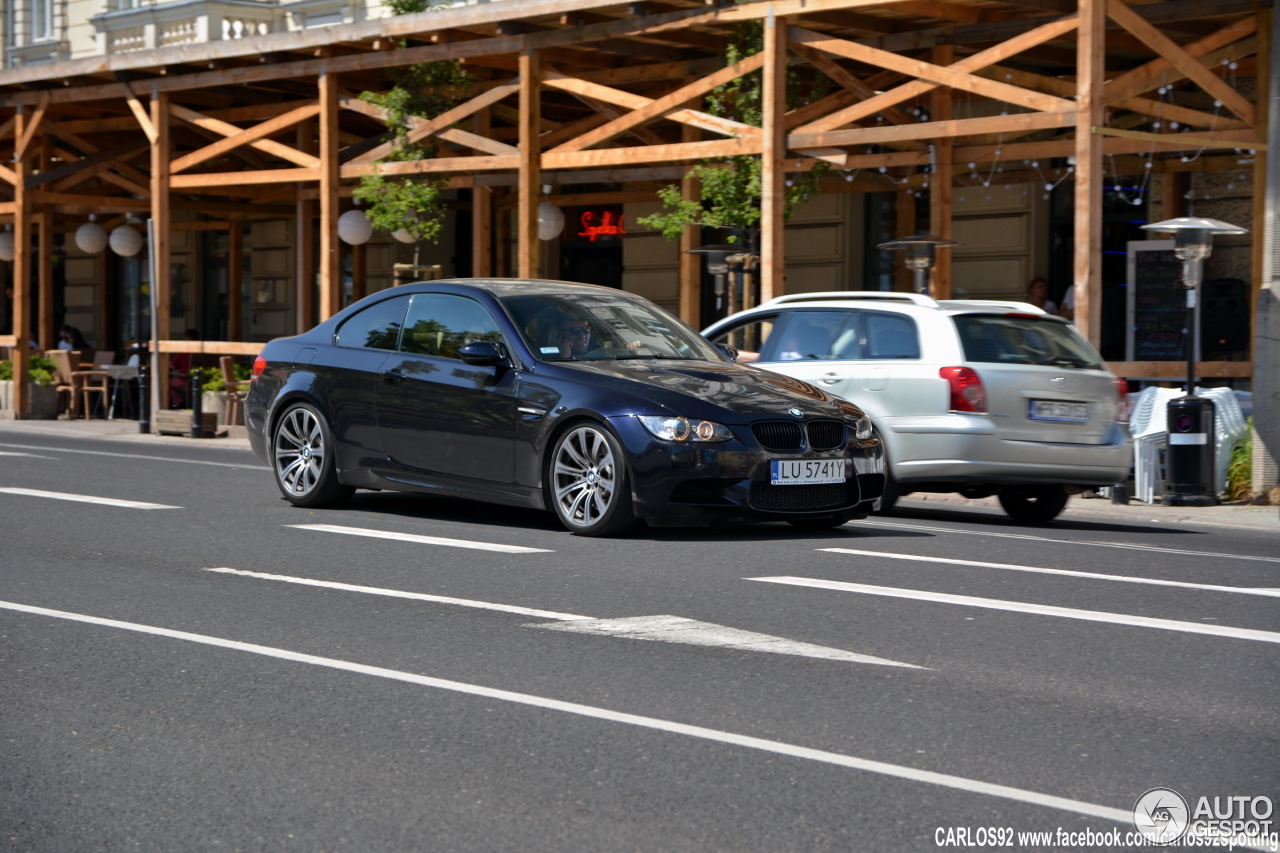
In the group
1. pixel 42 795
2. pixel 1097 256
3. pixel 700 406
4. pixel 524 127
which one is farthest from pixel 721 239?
pixel 42 795

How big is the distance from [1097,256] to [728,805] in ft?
36.1

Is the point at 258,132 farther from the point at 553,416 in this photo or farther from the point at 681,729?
the point at 681,729

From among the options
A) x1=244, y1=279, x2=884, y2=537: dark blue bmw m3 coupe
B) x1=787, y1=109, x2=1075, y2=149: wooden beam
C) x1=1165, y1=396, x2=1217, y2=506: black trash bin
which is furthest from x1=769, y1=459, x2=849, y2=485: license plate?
x1=787, y1=109, x2=1075, y2=149: wooden beam

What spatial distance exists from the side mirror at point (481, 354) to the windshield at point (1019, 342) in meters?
3.23

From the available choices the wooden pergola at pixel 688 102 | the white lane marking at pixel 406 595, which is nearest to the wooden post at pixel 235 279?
the wooden pergola at pixel 688 102

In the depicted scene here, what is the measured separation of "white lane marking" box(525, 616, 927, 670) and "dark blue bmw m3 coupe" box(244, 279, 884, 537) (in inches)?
105

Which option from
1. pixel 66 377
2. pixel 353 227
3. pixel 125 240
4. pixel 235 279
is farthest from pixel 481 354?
pixel 235 279

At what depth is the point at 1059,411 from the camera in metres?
11.9

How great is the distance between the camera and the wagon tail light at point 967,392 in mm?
11750

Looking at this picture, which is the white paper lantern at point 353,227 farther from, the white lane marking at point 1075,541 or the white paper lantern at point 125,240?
the white lane marking at point 1075,541

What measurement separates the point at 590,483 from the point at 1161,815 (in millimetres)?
6162

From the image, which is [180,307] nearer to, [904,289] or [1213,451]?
[904,289]

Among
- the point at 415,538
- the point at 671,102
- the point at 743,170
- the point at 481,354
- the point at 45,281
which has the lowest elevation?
the point at 415,538

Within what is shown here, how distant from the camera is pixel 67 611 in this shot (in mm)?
7719
